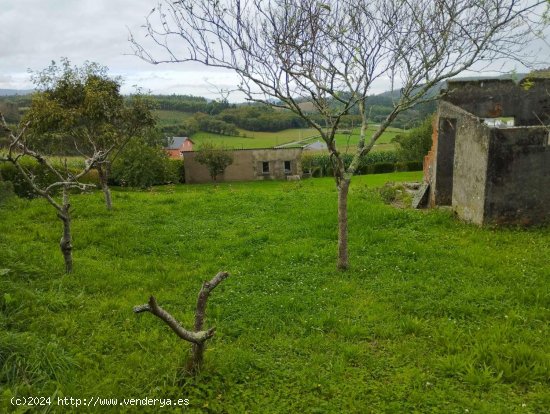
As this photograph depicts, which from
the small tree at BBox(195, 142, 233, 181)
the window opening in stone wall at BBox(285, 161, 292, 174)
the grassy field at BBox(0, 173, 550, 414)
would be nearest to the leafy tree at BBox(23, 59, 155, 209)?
the grassy field at BBox(0, 173, 550, 414)

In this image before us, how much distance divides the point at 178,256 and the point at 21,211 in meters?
6.44

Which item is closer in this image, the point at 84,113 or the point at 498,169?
the point at 498,169

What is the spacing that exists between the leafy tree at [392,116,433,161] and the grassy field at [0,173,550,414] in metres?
30.6

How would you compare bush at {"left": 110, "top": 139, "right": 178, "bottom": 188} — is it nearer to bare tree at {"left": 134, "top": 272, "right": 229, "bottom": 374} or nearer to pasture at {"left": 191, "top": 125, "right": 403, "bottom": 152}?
bare tree at {"left": 134, "top": 272, "right": 229, "bottom": 374}

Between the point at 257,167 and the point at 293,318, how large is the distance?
33.6 m

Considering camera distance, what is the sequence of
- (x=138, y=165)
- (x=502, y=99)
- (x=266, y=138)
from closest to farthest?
(x=502, y=99)
(x=138, y=165)
(x=266, y=138)

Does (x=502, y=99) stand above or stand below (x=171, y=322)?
above

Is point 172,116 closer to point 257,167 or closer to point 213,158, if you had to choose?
point 257,167

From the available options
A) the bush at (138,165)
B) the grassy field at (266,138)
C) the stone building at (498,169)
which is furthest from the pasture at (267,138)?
the stone building at (498,169)

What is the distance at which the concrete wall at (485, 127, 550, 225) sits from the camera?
952 cm

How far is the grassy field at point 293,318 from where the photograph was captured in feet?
14.5

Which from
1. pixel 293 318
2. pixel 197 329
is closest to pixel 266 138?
pixel 293 318

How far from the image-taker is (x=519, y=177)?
31.7 feet

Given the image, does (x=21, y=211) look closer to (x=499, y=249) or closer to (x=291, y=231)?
(x=291, y=231)
